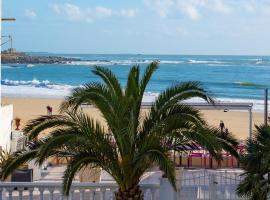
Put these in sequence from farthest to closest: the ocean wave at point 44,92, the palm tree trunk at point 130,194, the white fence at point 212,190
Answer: the ocean wave at point 44,92 < the white fence at point 212,190 < the palm tree trunk at point 130,194

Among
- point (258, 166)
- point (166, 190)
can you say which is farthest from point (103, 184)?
point (258, 166)

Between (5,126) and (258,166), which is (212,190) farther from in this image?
(5,126)

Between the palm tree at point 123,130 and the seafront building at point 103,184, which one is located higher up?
the palm tree at point 123,130

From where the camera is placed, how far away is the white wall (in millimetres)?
14180

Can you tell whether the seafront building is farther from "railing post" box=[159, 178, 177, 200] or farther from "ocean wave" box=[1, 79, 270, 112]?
"ocean wave" box=[1, 79, 270, 112]

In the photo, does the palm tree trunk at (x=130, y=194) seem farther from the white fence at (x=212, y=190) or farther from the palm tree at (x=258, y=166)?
the white fence at (x=212, y=190)

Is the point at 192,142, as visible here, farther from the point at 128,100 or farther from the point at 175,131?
the point at 128,100

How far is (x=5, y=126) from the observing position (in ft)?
47.9

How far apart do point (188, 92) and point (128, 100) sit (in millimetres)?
786

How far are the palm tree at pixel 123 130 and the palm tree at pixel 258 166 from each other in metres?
0.47

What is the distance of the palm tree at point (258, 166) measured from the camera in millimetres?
6723

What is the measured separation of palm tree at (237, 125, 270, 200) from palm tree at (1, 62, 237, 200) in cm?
47

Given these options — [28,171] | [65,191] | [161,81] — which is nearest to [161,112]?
[65,191]

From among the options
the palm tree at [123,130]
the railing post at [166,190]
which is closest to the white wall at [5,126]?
the palm tree at [123,130]
